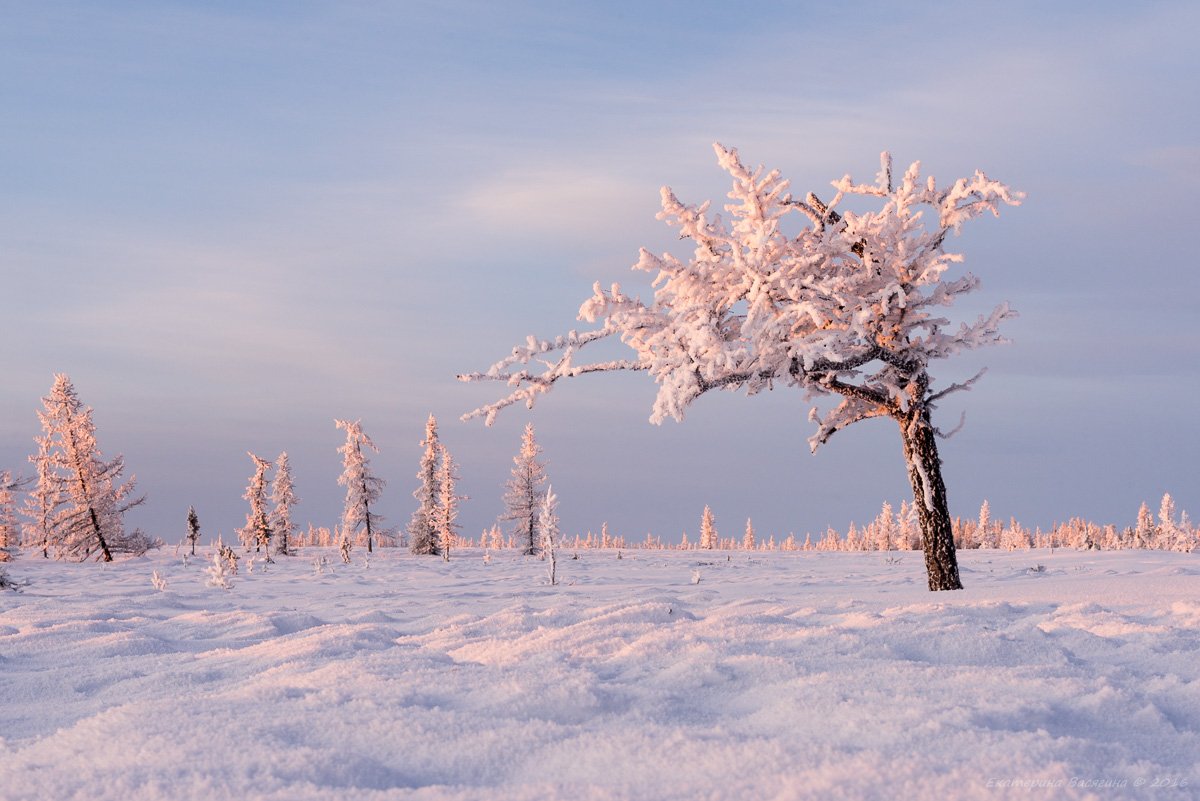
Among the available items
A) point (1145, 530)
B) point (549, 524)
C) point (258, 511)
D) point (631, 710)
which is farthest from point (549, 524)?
point (1145, 530)

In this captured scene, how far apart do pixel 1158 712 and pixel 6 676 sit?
6.15 m

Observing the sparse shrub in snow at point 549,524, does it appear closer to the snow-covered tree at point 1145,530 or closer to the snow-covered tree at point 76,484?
the snow-covered tree at point 76,484

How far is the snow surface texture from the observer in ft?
8.54

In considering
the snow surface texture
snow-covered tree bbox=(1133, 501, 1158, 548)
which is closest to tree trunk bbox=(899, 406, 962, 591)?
the snow surface texture

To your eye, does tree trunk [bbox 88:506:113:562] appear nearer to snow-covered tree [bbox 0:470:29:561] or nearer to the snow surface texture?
snow-covered tree [bbox 0:470:29:561]

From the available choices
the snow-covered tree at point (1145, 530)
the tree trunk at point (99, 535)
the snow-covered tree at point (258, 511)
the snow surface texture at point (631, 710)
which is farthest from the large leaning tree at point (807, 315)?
the snow-covered tree at point (1145, 530)

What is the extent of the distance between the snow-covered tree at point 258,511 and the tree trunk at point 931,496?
46.8m

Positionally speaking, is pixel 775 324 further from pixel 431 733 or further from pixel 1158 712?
pixel 431 733

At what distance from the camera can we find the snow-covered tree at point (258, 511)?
169 feet

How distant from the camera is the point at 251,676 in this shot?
192 inches

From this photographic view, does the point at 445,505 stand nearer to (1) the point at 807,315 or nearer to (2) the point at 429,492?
(2) the point at 429,492

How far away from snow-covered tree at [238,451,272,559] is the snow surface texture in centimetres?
4761

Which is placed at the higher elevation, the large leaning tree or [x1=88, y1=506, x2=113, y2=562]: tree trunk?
the large leaning tree

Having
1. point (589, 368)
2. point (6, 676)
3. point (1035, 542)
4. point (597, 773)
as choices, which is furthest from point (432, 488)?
point (1035, 542)
